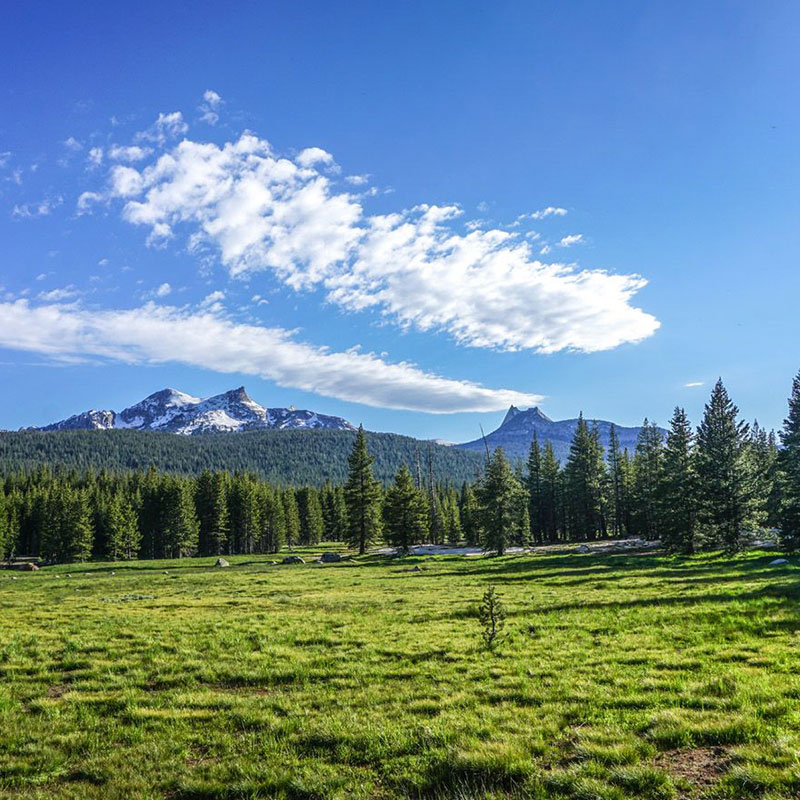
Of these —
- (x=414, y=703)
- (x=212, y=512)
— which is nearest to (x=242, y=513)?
(x=212, y=512)

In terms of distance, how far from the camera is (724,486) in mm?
44156

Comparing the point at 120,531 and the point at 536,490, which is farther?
the point at 120,531

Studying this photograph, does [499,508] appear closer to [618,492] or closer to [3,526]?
[618,492]

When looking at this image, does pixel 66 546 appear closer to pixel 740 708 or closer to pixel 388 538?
pixel 388 538

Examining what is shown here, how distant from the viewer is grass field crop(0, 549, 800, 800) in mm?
6938

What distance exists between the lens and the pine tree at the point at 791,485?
39.6 meters

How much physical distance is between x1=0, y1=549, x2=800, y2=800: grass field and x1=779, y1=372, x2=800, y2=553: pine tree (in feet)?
78.3

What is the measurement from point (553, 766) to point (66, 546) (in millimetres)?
105849

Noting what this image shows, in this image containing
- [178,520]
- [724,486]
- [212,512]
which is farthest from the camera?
[212,512]

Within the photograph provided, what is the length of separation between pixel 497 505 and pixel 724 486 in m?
24.3

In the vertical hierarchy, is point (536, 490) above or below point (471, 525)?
above

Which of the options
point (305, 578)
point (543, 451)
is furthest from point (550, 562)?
point (543, 451)

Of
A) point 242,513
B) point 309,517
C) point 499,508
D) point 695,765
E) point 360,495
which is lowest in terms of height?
point 309,517

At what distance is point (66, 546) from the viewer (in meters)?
89.3
